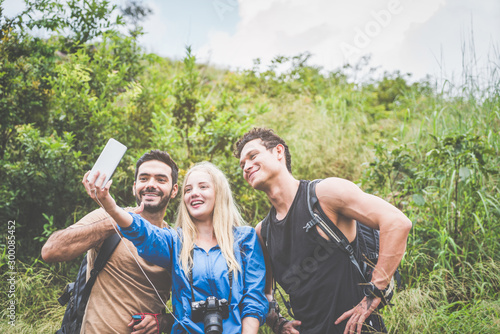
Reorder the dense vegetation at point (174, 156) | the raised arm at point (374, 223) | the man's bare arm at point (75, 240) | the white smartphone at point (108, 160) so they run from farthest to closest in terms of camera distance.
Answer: the dense vegetation at point (174, 156)
the man's bare arm at point (75, 240)
the raised arm at point (374, 223)
the white smartphone at point (108, 160)

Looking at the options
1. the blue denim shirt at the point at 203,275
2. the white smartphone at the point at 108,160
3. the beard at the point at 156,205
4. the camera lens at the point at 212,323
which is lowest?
the camera lens at the point at 212,323

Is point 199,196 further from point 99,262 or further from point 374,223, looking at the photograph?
point 374,223

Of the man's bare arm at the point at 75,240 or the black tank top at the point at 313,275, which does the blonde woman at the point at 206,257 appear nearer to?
the black tank top at the point at 313,275

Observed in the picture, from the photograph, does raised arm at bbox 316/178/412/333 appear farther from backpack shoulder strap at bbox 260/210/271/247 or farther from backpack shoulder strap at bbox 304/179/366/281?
backpack shoulder strap at bbox 260/210/271/247

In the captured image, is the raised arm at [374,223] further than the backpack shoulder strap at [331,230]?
No

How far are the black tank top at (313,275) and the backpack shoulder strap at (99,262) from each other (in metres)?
1.27

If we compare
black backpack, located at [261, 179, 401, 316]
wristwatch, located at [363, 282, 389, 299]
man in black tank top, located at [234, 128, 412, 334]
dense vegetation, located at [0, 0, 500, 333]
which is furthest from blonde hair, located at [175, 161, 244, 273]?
dense vegetation, located at [0, 0, 500, 333]

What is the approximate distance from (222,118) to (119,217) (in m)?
2.78

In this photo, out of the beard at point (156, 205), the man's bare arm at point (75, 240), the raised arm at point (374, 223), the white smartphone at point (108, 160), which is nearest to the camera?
the white smartphone at point (108, 160)

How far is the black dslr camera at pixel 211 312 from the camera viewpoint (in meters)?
2.16

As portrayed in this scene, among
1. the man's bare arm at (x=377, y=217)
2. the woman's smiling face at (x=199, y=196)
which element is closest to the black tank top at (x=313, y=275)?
the man's bare arm at (x=377, y=217)

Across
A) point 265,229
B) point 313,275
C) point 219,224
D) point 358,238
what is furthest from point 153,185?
point 358,238

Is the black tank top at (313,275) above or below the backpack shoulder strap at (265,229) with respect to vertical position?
below

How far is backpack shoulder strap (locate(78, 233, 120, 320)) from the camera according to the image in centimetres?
244
